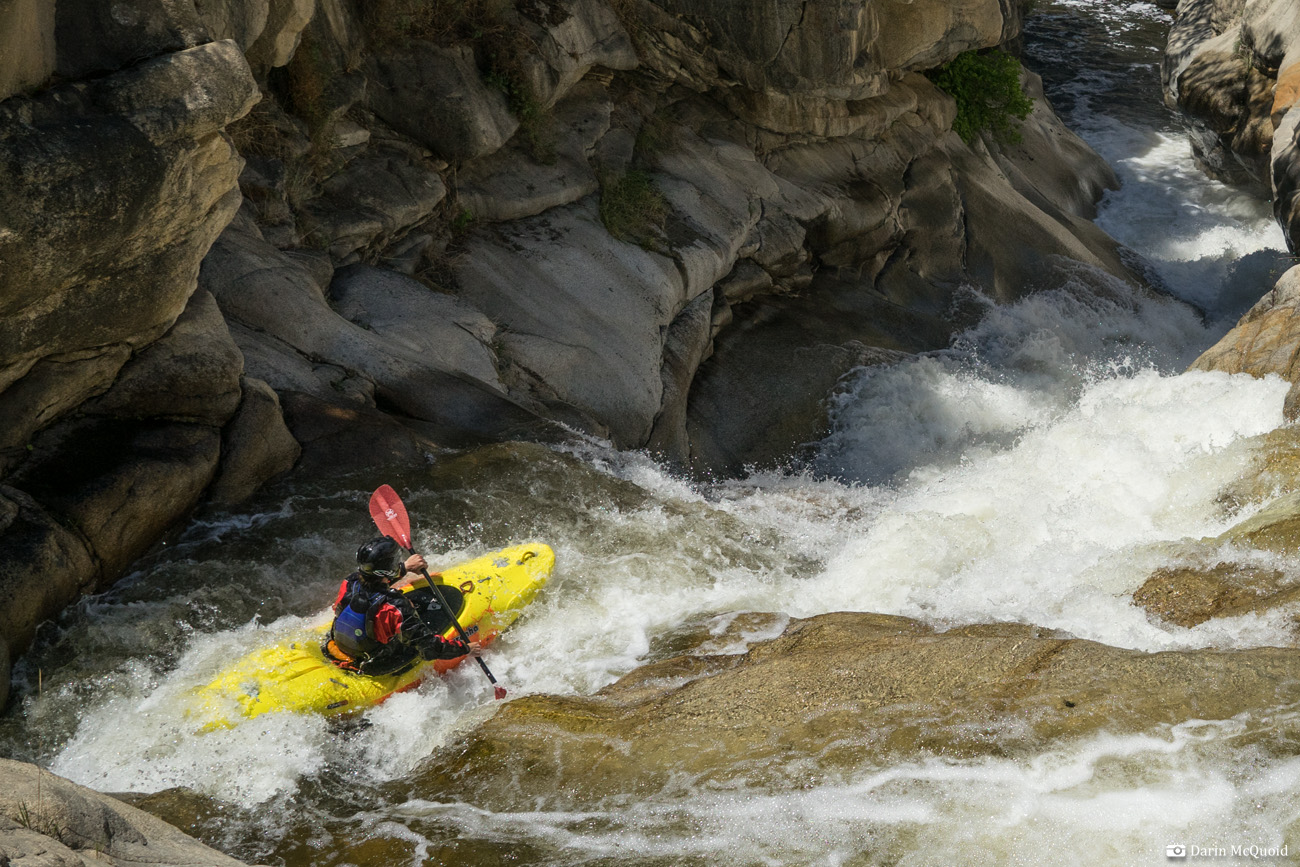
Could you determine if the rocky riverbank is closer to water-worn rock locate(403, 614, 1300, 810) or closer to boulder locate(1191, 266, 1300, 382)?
water-worn rock locate(403, 614, 1300, 810)

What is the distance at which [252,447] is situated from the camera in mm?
6371

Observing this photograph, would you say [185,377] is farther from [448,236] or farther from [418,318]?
[448,236]

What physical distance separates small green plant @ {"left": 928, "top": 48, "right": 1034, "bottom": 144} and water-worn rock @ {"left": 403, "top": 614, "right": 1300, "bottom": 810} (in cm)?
1067

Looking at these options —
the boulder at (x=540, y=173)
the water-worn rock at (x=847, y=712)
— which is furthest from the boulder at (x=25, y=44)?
the boulder at (x=540, y=173)

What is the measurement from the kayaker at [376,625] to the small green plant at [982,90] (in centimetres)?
1113

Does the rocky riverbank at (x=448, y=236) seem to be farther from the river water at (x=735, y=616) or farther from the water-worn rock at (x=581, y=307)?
the river water at (x=735, y=616)

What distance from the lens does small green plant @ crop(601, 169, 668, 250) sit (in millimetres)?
9914

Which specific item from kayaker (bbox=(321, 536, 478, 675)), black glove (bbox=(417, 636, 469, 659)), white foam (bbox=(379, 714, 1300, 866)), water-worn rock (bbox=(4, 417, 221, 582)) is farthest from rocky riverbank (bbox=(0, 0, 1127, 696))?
white foam (bbox=(379, 714, 1300, 866))

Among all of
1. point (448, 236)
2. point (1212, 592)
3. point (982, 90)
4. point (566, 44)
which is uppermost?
point (566, 44)

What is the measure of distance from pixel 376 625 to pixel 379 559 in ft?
1.07

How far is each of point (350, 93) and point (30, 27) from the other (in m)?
3.68

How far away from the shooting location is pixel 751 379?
1054cm

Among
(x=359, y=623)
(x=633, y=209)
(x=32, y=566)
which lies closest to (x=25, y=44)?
(x=32, y=566)

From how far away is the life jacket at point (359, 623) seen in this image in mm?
5191
